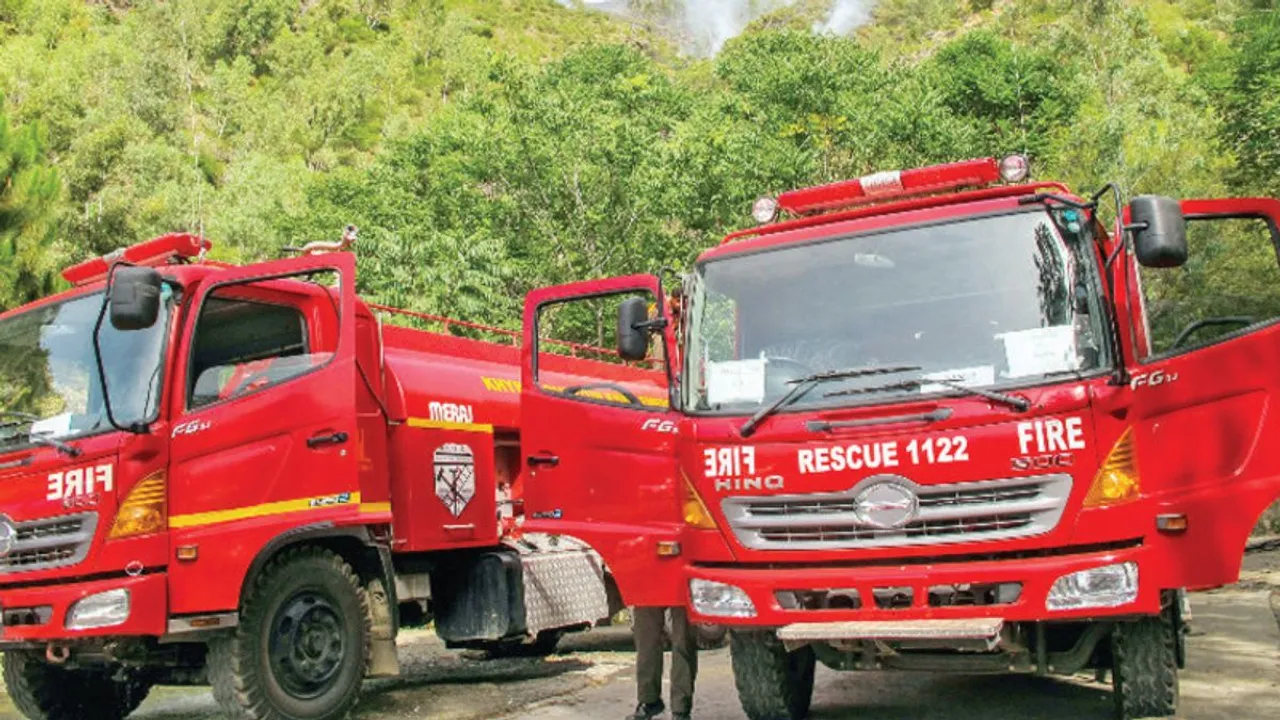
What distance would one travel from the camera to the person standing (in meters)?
6.56

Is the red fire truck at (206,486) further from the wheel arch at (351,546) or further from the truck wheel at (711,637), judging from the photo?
the truck wheel at (711,637)

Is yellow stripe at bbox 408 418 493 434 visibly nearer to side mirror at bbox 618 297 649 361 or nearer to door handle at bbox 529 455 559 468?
door handle at bbox 529 455 559 468

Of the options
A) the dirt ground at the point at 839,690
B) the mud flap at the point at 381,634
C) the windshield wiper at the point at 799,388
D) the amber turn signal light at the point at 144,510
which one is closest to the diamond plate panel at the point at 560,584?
the dirt ground at the point at 839,690

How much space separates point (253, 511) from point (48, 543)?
1092mm

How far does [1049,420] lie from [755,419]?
51.8 inches

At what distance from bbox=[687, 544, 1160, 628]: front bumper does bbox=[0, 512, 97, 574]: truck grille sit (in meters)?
3.36

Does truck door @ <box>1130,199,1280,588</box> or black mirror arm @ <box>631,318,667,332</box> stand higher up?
black mirror arm @ <box>631,318,667,332</box>

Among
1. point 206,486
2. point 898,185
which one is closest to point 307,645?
point 206,486

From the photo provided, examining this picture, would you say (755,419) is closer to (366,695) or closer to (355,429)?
(355,429)

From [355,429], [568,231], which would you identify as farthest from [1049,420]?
[568,231]

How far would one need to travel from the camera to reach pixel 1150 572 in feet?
16.7

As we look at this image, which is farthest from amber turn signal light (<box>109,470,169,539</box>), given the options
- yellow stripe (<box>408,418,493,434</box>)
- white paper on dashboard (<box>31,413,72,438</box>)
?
yellow stripe (<box>408,418,493,434</box>)

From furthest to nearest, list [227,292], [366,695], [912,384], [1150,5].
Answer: [1150,5], [366,695], [227,292], [912,384]

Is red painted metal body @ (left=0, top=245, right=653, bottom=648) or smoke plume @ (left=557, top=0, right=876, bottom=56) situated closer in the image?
red painted metal body @ (left=0, top=245, right=653, bottom=648)
